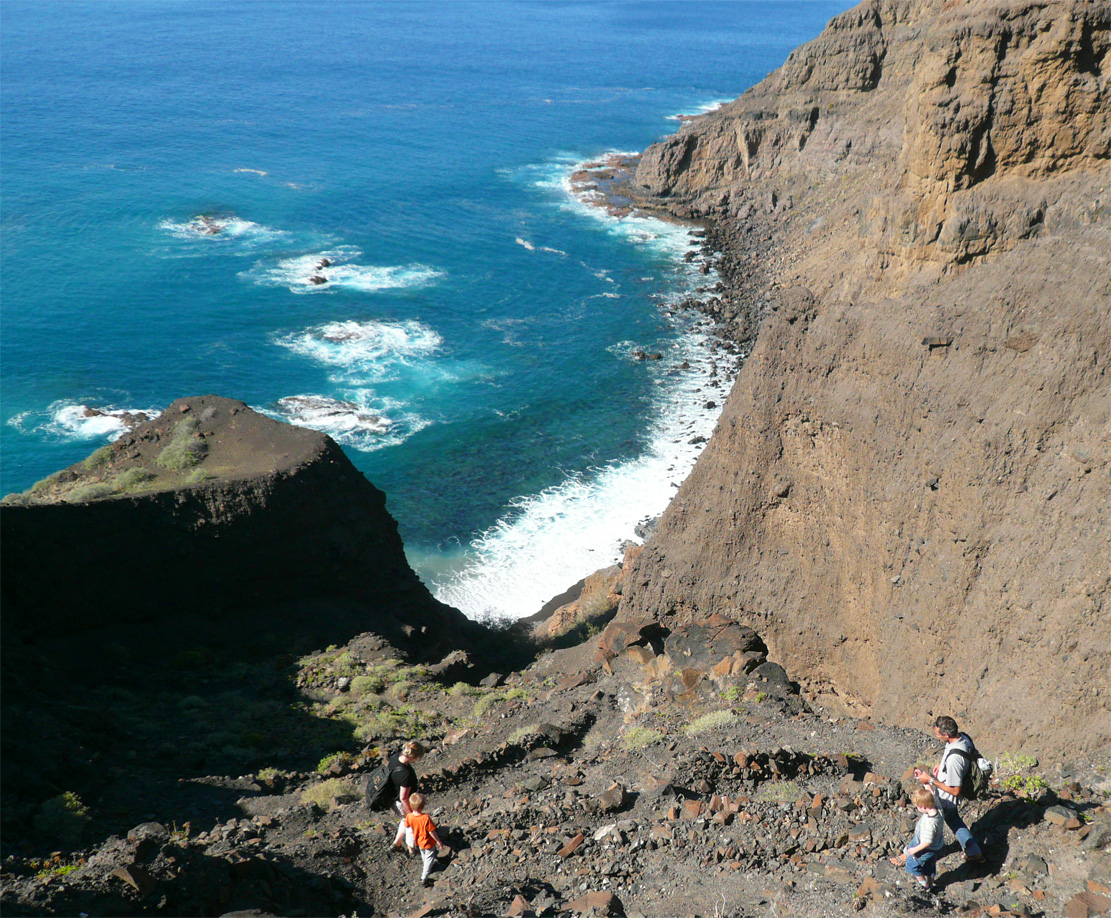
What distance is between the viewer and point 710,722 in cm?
1567

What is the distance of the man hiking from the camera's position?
9.68 metres

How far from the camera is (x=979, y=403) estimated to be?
14320 millimetres

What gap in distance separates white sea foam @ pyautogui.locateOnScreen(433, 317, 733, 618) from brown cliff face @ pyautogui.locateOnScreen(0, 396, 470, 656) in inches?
303

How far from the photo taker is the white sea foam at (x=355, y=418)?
47.3 meters

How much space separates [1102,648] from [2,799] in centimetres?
1743

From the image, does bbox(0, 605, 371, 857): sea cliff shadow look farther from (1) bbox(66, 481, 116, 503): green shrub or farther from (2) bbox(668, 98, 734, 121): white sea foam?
(2) bbox(668, 98, 734, 121): white sea foam

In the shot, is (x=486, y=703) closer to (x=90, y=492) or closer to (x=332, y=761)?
(x=332, y=761)

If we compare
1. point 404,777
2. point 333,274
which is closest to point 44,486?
point 404,777

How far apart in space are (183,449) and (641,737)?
17963mm

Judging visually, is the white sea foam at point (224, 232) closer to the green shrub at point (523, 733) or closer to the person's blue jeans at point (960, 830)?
the green shrub at point (523, 733)

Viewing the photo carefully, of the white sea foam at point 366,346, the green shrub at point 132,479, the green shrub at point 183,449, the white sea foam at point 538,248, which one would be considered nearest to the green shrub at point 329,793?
the green shrub at point 132,479

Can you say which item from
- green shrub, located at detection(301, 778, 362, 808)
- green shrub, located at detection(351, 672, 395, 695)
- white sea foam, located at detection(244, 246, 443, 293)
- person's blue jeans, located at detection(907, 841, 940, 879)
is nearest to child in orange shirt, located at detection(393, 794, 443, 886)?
green shrub, located at detection(301, 778, 362, 808)

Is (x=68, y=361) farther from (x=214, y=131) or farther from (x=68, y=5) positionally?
(x=68, y=5)

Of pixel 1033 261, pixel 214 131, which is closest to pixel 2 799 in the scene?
pixel 1033 261
